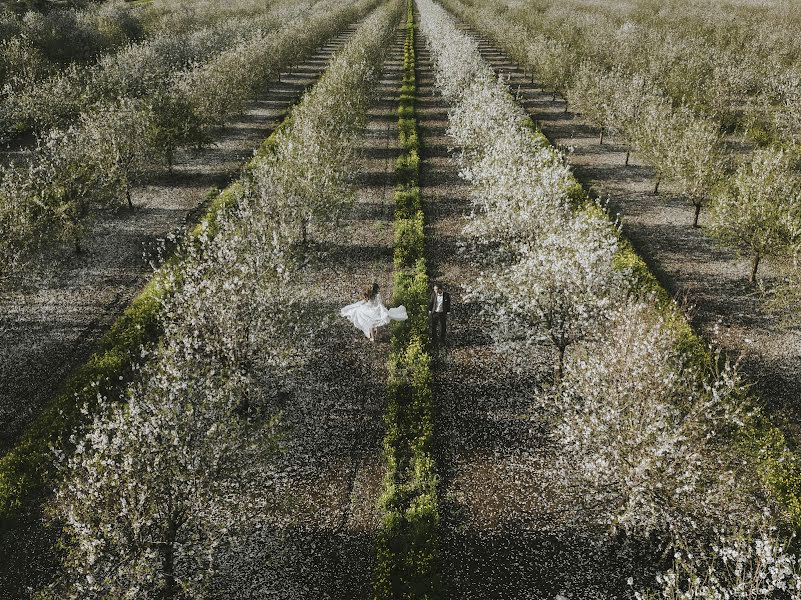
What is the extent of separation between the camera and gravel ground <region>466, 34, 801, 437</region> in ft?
76.0

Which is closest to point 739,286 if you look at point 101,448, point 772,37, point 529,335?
point 529,335

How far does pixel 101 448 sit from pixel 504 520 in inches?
444

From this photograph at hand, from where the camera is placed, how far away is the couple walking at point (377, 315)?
2465cm

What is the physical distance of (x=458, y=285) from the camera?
97.0 ft

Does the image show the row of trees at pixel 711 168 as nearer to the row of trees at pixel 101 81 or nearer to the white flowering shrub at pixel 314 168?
the white flowering shrub at pixel 314 168

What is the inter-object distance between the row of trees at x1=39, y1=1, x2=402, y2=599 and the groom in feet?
16.8

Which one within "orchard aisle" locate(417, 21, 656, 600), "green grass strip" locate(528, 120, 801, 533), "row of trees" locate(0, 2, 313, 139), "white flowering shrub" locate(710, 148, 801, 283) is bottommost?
"orchard aisle" locate(417, 21, 656, 600)

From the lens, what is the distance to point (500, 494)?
18.2m

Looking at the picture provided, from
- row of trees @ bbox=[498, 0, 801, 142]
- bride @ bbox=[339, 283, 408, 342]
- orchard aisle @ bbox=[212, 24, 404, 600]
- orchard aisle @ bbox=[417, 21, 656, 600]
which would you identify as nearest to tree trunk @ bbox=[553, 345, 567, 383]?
orchard aisle @ bbox=[417, 21, 656, 600]

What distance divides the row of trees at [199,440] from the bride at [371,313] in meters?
1.81

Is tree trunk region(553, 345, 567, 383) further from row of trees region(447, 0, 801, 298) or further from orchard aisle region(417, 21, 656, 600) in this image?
row of trees region(447, 0, 801, 298)

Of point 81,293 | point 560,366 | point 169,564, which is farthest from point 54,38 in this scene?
point 169,564

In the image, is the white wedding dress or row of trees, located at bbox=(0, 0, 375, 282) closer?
the white wedding dress

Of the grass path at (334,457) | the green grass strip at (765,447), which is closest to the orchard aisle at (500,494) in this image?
the grass path at (334,457)
